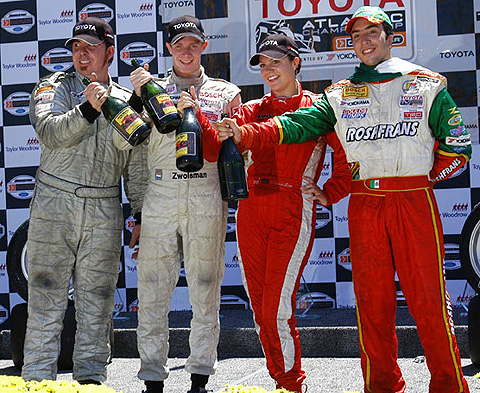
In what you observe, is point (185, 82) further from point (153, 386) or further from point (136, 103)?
point (153, 386)

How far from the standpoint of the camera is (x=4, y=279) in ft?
18.6

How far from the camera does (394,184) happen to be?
122 inches

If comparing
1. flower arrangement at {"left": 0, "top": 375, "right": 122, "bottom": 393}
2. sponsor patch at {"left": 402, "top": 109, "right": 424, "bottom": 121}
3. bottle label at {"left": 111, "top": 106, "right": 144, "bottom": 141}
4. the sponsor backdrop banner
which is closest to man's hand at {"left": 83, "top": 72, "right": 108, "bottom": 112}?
bottle label at {"left": 111, "top": 106, "right": 144, "bottom": 141}

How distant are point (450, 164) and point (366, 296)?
0.69 m

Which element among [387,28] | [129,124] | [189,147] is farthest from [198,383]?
[387,28]

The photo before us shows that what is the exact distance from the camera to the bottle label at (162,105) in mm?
3248

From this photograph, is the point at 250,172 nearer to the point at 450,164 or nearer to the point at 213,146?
the point at 213,146

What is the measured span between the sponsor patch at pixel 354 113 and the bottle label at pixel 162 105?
772mm

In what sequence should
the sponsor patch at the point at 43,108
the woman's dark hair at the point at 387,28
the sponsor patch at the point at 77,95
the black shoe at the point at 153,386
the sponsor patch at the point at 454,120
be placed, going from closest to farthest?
the sponsor patch at the point at 454,120
the woman's dark hair at the point at 387,28
the black shoe at the point at 153,386
the sponsor patch at the point at 43,108
the sponsor patch at the point at 77,95

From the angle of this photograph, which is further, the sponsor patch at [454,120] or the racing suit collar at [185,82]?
the racing suit collar at [185,82]

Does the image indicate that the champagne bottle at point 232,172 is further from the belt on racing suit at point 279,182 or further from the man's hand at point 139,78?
the man's hand at point 139,78

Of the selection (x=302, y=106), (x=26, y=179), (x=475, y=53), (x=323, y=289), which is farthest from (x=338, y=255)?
(x=26, y=179)

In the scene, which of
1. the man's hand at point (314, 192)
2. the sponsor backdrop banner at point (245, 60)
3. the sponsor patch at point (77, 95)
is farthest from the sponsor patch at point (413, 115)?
the sponsor backdrop banner at point (245, 60)

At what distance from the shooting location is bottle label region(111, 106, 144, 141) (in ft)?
10.7
